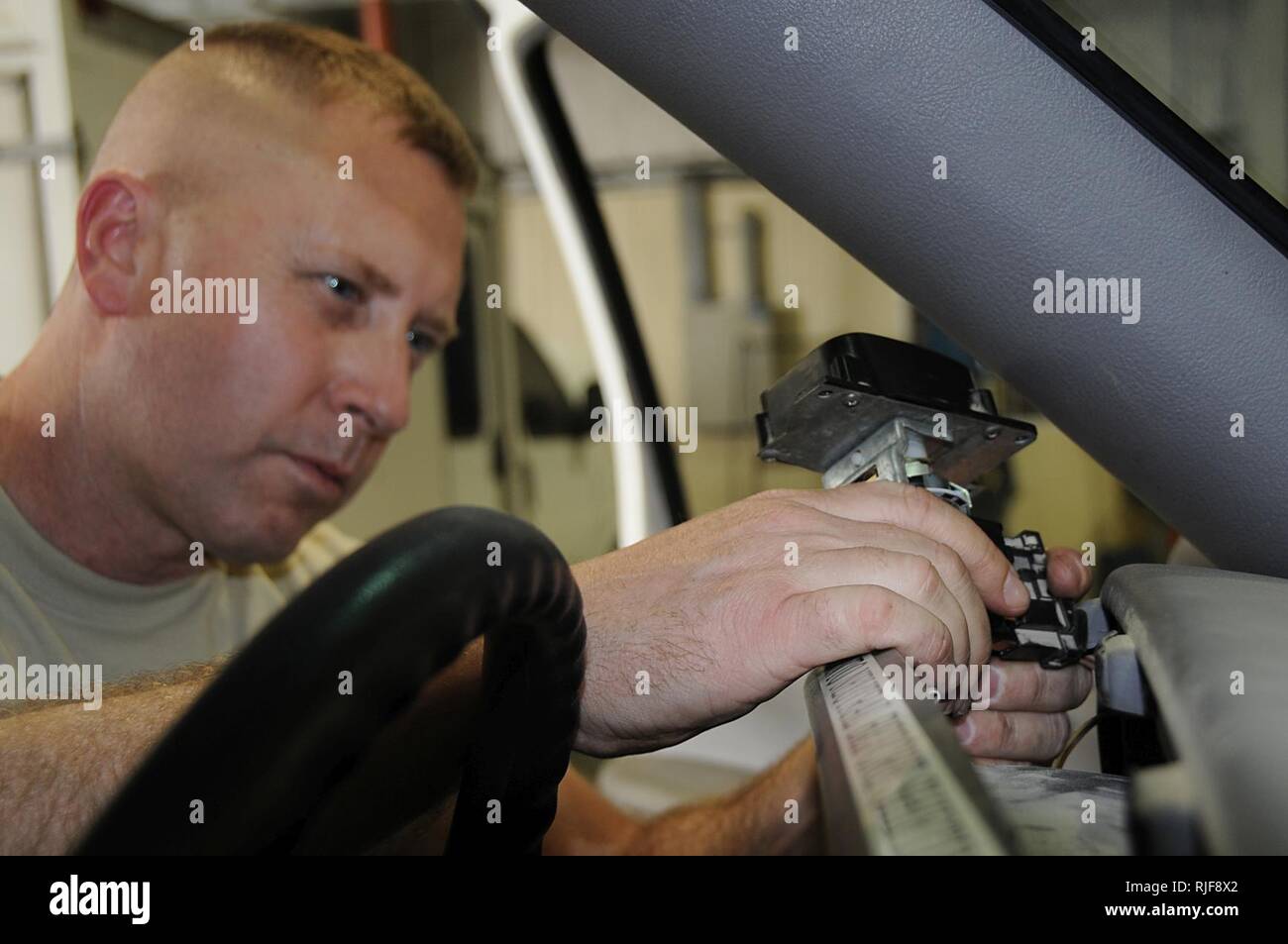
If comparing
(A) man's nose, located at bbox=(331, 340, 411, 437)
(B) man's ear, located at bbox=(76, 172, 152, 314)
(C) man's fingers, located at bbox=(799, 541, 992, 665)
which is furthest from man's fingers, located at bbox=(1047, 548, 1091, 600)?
(B) man's ear, located at bbox=(76, 172, 152, 314)

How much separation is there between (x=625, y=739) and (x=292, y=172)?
93 centimetres

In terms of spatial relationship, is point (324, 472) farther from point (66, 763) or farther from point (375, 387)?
point (66, 763)

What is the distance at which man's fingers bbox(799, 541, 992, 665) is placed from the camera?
60 centimetres

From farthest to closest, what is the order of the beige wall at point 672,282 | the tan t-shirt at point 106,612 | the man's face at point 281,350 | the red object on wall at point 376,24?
the beige wall at point 672,282
the red object on wall at point 376,24
the man's face at point 281,350
the tan t-shirt at point 106,612

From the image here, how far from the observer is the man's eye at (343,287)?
131 cm

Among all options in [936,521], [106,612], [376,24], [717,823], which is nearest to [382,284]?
[106,612]

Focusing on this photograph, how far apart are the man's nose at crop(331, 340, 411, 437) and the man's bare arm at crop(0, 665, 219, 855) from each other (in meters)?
0.73

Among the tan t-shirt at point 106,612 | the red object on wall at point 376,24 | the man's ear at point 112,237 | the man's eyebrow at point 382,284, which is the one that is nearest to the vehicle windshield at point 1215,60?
A: the tan t-shirt at point 106,612

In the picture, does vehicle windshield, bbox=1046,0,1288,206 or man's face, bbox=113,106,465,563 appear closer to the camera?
vehicle windshield, bbox=1046,0,1288,206

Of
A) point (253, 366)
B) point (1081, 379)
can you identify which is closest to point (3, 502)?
point (253, 366)

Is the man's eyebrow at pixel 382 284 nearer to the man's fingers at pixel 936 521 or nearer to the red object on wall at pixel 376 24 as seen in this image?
the man's fingers at pixel 936 521

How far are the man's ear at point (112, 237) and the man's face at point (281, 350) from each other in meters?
0.03

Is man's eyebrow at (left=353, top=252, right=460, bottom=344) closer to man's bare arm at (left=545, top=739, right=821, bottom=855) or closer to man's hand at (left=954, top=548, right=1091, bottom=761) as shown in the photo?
man's bare arm at (left=545, top=739, right=821, bottom=855)

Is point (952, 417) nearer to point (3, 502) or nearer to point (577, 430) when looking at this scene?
point (3, 502)
